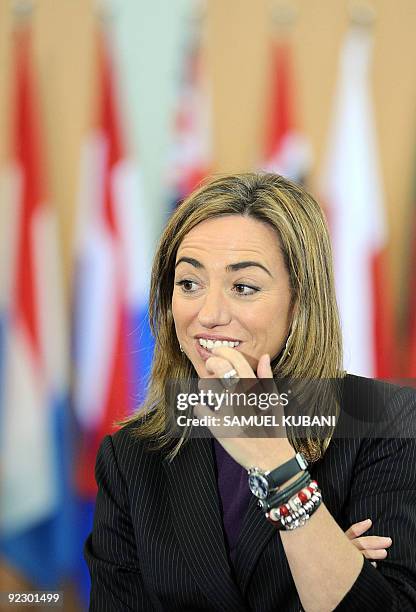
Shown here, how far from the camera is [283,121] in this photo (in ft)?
9.11

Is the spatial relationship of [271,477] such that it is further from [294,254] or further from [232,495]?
[294,254]

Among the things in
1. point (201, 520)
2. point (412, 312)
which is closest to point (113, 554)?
point (201, 520)

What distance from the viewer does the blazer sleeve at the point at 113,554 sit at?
159 cm

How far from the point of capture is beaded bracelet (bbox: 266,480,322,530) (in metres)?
1.29

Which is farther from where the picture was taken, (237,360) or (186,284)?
(186,284)

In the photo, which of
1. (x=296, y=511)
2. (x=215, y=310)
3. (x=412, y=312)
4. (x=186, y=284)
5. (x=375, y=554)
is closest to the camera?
(x=296, y=511)

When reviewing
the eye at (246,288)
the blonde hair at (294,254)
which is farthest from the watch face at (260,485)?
the eye at (246,288)

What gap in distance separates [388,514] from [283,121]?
1671 mm

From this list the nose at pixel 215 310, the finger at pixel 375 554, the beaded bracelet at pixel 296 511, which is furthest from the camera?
the nose at pixel 215 310

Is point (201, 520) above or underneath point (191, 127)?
underneath

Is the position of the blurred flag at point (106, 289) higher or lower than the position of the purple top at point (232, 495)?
higher

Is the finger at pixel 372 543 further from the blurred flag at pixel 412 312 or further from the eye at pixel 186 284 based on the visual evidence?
the blurred flag at pixel 412 312

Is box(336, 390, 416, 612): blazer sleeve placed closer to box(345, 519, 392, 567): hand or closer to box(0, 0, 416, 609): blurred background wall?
box(345, 519, 392, 567): hand

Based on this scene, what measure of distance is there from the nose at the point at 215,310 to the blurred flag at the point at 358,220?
1.25m
